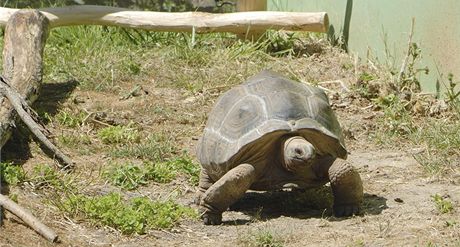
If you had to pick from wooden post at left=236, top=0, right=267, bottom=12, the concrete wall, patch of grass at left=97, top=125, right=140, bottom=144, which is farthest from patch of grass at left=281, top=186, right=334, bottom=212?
wooden post at left=236, top=0, right=267, bottom=12

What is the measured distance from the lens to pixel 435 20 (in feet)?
28.6

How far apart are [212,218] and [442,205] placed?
4.84 feet

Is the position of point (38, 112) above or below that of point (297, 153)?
below

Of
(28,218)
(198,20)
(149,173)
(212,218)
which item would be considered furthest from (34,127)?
(198,20)

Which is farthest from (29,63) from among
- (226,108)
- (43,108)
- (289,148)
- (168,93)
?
(289,148)

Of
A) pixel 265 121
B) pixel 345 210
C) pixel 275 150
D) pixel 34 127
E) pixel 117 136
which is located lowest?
pixel 117 136

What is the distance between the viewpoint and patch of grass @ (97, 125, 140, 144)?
8.02 m

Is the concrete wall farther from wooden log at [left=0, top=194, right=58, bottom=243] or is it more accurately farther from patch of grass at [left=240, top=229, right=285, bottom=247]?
wooden log at [left=0, top=194, right=58, bottom=243]

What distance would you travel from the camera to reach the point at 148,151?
7.66m

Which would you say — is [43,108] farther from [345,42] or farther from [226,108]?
[345,42]

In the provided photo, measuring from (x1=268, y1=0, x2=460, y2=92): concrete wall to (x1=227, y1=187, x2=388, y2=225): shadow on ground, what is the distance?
93.6 inches

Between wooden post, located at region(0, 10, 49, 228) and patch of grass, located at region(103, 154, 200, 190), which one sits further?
wooden post, located at region(0, 10, 49, 228)

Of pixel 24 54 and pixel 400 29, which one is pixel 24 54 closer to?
pixel 24 54

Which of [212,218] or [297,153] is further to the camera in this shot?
[212,218]
